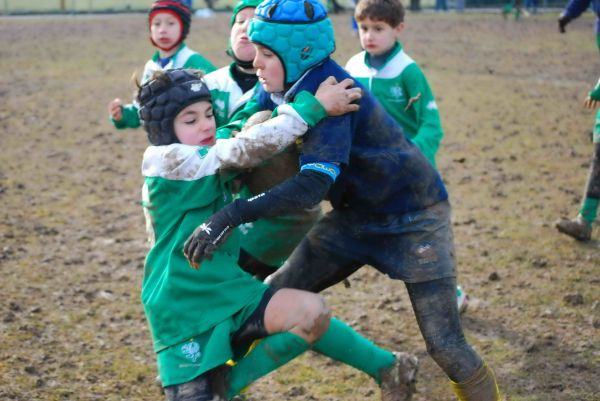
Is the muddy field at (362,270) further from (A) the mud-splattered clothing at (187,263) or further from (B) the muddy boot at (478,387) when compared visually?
(A) the mud-splattered clothing at (187,263)

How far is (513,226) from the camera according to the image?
24.7 ft

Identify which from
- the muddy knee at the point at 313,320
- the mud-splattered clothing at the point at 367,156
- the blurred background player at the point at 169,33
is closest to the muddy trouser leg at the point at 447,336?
the mud-splattered clothing at the point at 367,156

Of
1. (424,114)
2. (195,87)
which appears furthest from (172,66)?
(195,87)

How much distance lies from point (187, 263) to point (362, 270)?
10.2 feet

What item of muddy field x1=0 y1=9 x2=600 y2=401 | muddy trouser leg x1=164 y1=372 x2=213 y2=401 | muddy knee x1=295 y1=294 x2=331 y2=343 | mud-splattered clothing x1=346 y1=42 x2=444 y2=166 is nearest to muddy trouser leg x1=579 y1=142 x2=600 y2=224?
muddy field x1=0 y1=9 x2=600 y2=401

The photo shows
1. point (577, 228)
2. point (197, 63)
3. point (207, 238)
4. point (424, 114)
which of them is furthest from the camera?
point (577, 228)

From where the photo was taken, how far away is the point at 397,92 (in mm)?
5730

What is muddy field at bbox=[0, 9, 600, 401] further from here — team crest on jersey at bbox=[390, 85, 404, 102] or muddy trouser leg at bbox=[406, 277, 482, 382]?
team crest on jersey at bbox=[390, 85, 404, 102]

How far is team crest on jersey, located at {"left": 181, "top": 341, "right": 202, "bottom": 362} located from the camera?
12.1 ft

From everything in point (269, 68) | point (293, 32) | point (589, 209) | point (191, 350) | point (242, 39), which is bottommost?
point (589, 209)

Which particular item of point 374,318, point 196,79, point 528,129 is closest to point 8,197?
point 374,318

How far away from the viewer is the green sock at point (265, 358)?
3771mm

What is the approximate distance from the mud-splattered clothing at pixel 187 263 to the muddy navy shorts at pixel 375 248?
64 cm

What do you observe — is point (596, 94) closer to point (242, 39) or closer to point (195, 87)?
point (242, 39)
